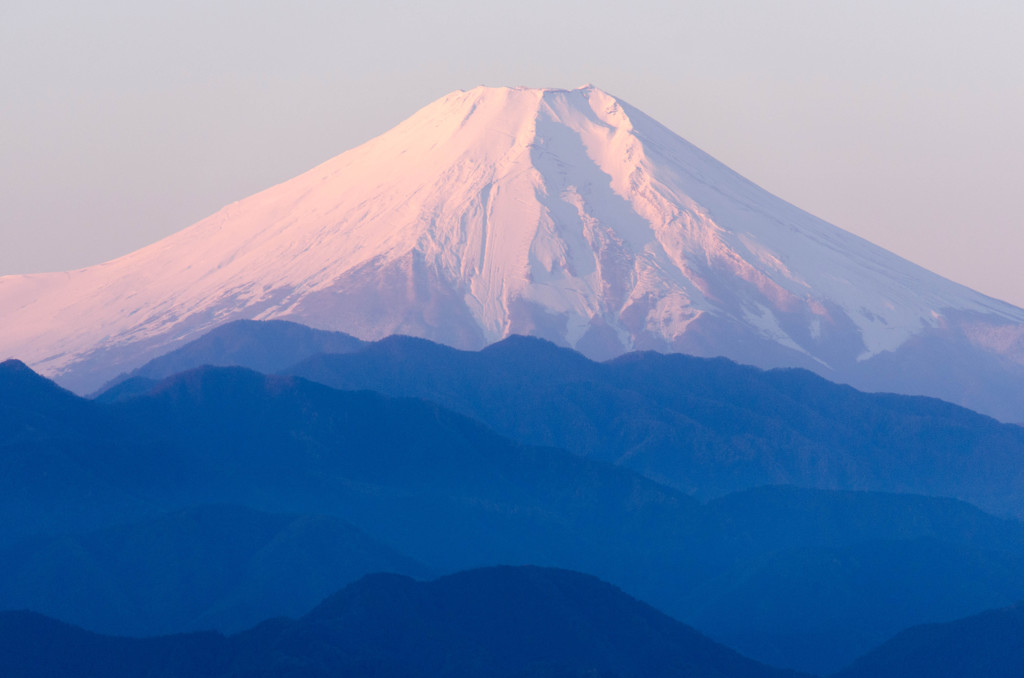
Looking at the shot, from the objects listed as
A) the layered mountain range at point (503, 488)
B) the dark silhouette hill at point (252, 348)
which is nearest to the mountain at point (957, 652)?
the layered mountain range at point (503, 488)

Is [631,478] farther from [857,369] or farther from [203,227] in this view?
[203,227]

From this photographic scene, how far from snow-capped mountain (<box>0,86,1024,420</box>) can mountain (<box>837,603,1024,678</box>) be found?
5634 centimetres

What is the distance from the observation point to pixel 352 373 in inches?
3720

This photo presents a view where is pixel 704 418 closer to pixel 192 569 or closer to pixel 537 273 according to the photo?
pixel 537 273

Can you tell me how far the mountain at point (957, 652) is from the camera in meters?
48.6

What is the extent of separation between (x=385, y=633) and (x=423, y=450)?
34323 millimetres

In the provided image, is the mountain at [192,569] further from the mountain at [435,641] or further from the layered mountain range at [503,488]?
the mountain at [435,641]

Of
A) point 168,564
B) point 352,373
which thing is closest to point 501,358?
point 352,373

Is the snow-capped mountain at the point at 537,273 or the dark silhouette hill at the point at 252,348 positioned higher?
the snow-capped mountain at the point at 537,273

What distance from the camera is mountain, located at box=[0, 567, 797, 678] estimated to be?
41.6m

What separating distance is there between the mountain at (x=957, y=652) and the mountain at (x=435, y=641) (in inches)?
150

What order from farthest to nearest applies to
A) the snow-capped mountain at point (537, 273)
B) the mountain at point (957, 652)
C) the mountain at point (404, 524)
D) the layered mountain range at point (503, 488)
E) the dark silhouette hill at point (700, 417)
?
the snow-capped mountain at point (537, 273), the dark silhouette hill at point (700, 417), the layered mountain range at point (503, 488), the mountain at point (404, 524), the mountain at point (957, 652)

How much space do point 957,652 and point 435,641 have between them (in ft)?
44.3

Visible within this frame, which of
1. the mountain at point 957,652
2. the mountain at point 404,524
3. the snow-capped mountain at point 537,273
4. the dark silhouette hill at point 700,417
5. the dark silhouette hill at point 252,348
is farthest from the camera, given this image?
the snow-capped mountain at point 537,273
